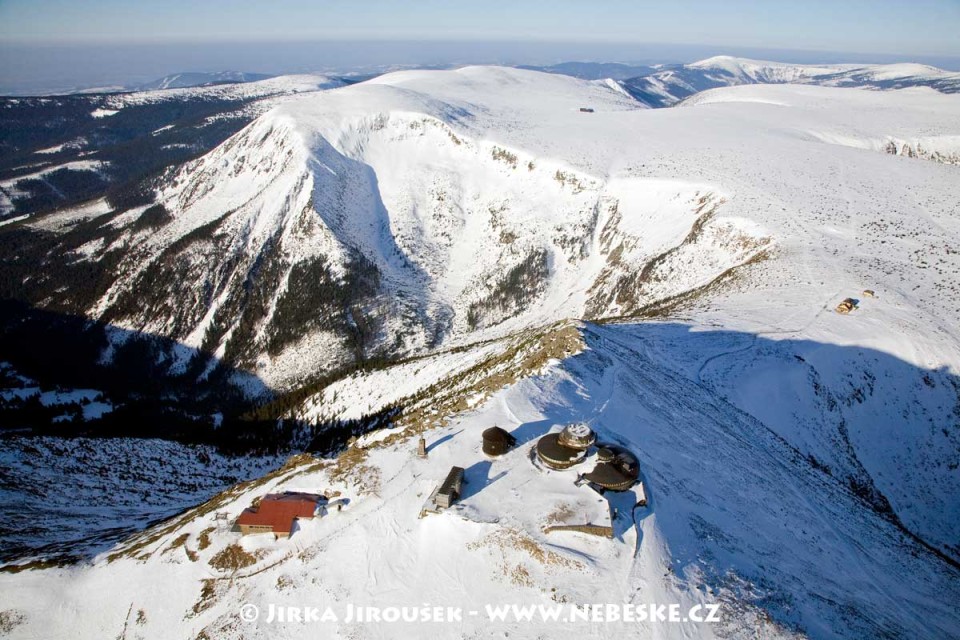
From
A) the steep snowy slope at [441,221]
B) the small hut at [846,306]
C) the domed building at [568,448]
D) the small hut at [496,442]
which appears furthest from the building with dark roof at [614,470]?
the steep snowy slope at [441,221]

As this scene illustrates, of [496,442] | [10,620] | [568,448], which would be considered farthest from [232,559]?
[568,448]

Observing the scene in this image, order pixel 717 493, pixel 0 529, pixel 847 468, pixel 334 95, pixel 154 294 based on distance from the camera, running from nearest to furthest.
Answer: pixel 717 493, pixel 847 468, pixel 0 529, pixel 154 294, pixel 334 95

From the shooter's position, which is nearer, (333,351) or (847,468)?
(847,468)

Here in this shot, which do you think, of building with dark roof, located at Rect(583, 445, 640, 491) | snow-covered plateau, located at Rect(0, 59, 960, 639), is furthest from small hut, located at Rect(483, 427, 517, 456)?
building with dark roof, located at Rect(583, 445, 640, 491)

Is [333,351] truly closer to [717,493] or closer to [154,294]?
[154,294]

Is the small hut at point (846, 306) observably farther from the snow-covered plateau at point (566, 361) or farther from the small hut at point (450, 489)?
the small hut at point (450, 489)

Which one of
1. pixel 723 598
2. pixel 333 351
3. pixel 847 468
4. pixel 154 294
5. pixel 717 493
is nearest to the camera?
pixel 723 598

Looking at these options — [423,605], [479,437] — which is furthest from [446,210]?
[423,605]
